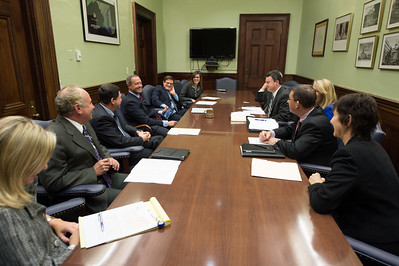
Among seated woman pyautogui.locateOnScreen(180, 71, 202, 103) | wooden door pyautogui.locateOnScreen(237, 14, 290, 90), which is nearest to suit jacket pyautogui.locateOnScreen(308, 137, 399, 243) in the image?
seated woman pyautogui.locateOnScreen(180, 71, 202, 103)

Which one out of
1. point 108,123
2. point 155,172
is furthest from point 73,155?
point 108,123

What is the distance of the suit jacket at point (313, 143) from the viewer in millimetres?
1731

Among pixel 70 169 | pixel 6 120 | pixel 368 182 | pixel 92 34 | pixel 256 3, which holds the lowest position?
pixel 70 169

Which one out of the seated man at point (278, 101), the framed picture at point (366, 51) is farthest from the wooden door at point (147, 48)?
the framed picture at point (366, 51)

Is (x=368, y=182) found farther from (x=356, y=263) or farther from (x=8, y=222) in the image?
(x=8, y=222)

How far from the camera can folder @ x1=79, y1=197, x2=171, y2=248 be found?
0.92 m

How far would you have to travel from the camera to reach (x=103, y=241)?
897 mm

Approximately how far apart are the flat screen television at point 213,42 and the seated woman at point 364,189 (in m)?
5.47

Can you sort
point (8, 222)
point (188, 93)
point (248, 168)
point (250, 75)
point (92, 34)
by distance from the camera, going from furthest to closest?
point (250, 75) → point (188, 93) → point (92, 34) → point (248, 168) → point (8, 222)

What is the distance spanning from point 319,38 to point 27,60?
4.73 m

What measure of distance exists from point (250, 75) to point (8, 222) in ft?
20.8

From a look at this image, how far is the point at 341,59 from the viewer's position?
389 centimetres

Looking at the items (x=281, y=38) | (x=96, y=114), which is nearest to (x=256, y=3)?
(x=281, y=38)

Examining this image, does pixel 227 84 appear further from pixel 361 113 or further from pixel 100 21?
pixel 361 113
